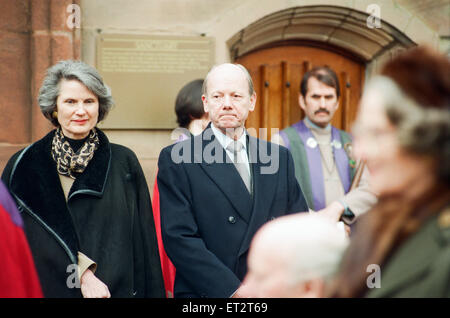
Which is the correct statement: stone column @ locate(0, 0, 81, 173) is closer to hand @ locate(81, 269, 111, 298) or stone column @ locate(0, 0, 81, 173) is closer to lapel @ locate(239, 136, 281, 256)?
hand @ locate(81, 269, 111, 298)

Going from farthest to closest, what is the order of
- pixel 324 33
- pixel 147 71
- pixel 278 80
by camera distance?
pixel 278 80 < pixel 324 33 < pixel 147 71

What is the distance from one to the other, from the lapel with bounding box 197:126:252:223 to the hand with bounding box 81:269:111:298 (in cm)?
66

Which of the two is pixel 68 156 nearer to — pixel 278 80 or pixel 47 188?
pixel 47 188

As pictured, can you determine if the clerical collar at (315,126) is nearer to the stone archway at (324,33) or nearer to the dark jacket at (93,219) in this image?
the stone archway at (324,33)

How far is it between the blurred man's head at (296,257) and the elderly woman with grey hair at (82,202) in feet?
4.47

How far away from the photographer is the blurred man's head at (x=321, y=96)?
365 centimetres

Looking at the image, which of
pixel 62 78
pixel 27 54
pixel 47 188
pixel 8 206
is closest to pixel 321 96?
pixel 62 78

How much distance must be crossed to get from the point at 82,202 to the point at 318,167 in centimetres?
165

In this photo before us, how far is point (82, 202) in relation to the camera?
2422 millimetres

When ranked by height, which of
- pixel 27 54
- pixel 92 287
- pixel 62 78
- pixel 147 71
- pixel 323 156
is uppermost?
pixel 27 54

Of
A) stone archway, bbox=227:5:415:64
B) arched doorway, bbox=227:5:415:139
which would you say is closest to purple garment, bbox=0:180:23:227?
stone archway, bbox=227:5:415:64

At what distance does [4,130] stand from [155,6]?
1.45 metres

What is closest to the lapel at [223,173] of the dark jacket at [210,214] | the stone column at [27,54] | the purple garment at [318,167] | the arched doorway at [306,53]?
the dark jacket at [210,214]

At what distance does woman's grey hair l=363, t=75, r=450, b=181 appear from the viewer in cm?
97
